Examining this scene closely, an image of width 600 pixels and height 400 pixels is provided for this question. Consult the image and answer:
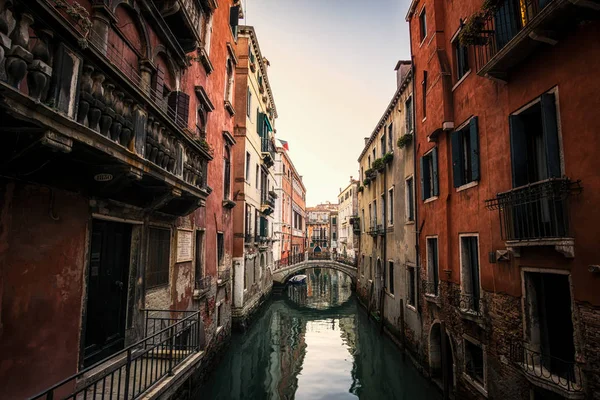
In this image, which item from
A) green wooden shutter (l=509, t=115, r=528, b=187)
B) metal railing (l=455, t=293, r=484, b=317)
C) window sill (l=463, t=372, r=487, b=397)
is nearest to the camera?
green wooden shutter (l=509, t=115, r=528, b=187)

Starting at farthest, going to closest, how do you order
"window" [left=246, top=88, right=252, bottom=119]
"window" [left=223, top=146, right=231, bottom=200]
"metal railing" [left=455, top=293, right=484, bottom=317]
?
"window" [left=246, top=88, right=252, bottom=119], "window" [left=223, top=146, right=231, bottom=200], "metal railing" [left=455, top=293, right=484, bottom=317]

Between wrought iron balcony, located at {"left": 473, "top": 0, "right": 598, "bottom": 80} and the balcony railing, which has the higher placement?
wrought iron balcony, located at {"left": 473, "top": 0, "right": 598, "bottom": 80}

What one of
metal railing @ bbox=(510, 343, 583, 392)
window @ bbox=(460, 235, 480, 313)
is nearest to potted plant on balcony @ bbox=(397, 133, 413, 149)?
window @ bbox=(460, 235, 480, 313)

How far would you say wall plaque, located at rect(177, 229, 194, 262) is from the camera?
8.77 meters

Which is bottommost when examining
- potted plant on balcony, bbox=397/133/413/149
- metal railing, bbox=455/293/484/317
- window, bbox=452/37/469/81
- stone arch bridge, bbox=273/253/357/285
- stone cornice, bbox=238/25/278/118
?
stone arch bridge, bbox=273/253/357/285

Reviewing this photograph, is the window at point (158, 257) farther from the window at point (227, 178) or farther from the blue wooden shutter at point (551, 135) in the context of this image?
the blue wooden shutter at point (551, 135)

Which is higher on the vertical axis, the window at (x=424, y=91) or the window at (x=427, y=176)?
the window at (x=424, y=91)

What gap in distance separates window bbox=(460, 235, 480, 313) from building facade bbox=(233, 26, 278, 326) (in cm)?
1018

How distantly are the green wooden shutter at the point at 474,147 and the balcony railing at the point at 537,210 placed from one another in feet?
3.89

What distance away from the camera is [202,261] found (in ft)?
34.6

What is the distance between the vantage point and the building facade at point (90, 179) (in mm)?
3426

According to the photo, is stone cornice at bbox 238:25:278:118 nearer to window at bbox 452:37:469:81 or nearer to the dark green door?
window at bbox 452:37:469:81

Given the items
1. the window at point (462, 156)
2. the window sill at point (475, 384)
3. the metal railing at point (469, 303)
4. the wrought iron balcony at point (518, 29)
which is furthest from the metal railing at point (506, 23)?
the window sill at point (475, 384)

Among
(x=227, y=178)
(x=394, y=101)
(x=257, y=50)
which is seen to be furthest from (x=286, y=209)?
(x=394, y=101)
